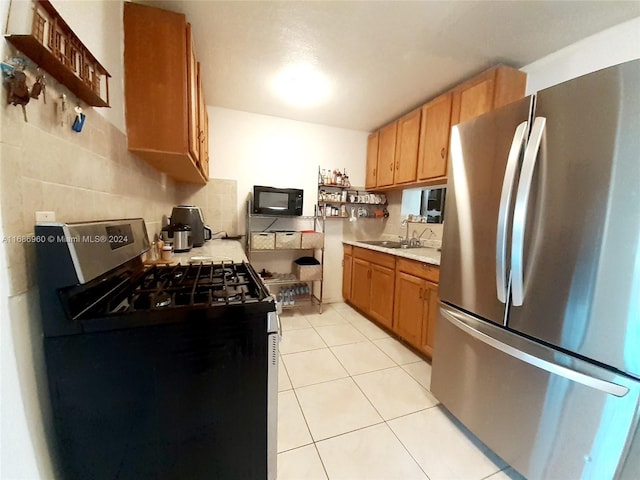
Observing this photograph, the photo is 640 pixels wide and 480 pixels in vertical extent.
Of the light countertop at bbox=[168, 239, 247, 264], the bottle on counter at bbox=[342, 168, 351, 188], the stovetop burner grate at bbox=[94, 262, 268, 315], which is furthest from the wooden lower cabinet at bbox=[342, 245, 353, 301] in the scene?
the stovetop burner grate at bbox=[94, 262, 268, 315]

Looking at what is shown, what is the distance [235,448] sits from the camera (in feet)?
2.59

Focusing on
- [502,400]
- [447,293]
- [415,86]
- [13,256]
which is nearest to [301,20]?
[415,86]

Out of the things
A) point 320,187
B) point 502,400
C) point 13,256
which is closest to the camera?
point 13,256

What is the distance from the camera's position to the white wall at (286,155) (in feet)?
8.82

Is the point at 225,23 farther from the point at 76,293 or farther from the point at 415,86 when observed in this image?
the point at 76,293

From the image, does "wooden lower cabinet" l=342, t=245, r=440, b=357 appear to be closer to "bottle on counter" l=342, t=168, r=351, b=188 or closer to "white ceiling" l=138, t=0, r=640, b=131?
"bottle on counter" l=342, t=168, r=351, b=188

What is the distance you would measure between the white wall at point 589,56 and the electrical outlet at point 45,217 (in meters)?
2.60

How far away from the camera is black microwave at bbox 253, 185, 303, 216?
2568mm

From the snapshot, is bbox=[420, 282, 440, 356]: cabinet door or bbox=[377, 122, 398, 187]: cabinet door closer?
bbox=[420, 282, 440, 356]: cabinet door

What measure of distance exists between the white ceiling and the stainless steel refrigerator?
2.13 feet

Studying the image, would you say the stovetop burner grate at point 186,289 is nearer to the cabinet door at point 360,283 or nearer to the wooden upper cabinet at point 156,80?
the wooden upper cabinet at point 156,80

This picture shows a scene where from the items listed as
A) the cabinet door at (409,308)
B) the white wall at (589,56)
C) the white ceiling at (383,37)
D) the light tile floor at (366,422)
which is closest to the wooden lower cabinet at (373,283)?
the cabinet door at (409,308)

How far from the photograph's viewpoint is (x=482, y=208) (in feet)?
3.85

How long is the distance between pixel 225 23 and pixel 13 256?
5.19 ft
